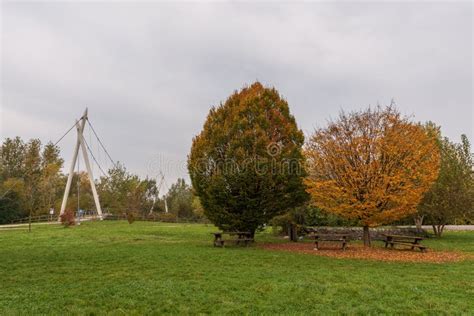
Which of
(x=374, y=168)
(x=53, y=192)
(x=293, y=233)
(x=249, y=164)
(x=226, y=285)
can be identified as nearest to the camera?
(x=226, y=285)

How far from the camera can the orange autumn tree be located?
15312 mm

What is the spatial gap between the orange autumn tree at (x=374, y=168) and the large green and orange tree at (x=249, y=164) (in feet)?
5.56

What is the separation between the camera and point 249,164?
673 inches

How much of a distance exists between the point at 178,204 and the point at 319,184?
43.2 metres

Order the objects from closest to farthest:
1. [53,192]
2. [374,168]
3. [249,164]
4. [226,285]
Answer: [226,285], [374,168], [249,164], [53,192]

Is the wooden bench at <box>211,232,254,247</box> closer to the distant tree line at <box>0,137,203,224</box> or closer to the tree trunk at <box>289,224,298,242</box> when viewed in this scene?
the tree trunk at <box>289,224,298,242</box>

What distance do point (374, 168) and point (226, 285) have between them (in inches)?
396

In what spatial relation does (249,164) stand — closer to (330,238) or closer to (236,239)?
(236,239)

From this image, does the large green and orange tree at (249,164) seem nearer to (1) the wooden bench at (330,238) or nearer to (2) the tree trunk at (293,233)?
(2) the tree trunk at (293,233)

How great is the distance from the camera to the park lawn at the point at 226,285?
6598mm

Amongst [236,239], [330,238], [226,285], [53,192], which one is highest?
[53,192]

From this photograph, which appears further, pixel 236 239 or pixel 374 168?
pixel 236 239

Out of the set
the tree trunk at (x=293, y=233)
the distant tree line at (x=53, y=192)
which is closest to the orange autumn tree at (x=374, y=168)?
the tree trunk at (x=293, y=233)

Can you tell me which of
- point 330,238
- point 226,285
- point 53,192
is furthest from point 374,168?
point 53,192
